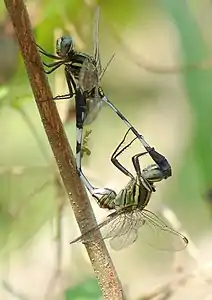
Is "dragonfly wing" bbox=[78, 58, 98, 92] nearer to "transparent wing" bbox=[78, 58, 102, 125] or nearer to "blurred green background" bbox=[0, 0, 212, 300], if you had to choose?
"transparent wing" bbox=[78, 58, 102, 125]

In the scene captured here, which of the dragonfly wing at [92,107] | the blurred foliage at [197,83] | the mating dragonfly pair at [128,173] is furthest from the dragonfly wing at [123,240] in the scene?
the blurred foliage at [197,83]

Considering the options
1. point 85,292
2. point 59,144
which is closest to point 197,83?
point 85,292

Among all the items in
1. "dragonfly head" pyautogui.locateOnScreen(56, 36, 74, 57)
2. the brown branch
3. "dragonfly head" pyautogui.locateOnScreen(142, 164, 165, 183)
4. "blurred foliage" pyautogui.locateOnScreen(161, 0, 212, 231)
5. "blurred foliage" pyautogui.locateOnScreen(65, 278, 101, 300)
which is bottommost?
the brown branch

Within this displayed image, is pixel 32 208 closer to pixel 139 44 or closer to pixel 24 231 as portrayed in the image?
pixel 24 231

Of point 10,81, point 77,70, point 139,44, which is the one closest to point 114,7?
point 139,44

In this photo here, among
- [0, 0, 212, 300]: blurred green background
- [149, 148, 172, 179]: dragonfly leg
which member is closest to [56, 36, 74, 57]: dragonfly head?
[149, 148, 172, 179]: dragonfly leg

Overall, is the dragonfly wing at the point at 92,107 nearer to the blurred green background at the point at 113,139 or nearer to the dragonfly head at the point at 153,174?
the dragonfly head at the point at 153,174

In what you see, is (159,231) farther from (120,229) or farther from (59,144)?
(59,144)
